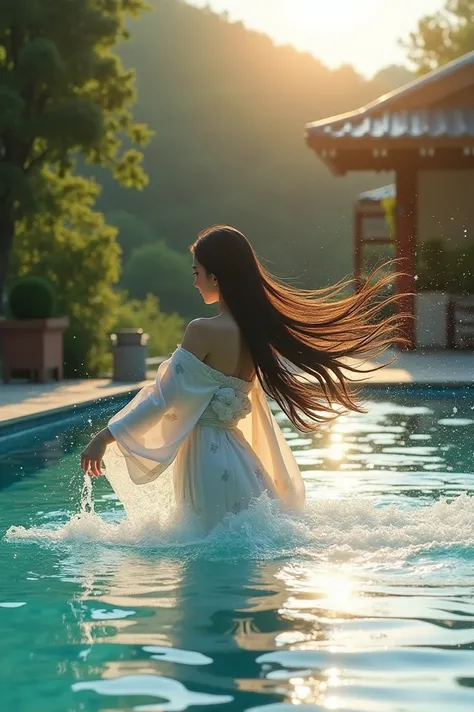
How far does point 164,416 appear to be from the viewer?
18.8ft

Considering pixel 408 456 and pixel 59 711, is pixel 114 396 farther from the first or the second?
pixel 59 711

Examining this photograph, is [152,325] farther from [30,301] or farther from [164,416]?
[164,416]

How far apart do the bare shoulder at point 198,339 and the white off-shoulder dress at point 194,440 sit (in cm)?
3

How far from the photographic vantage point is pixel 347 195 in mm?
69125

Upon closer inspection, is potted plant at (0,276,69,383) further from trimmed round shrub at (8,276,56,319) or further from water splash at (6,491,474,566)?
water splash at (6,491,474,566)

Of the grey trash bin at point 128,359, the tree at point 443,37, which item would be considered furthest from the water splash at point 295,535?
the tree at point 443,37

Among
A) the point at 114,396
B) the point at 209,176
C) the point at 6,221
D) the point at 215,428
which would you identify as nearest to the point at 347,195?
the point at 209,176

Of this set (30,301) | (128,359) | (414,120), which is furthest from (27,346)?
(414,120)

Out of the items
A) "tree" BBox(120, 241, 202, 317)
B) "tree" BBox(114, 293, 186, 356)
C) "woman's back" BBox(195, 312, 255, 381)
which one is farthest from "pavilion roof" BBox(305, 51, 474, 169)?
"tree" BBox(120, 241, 202, 317)

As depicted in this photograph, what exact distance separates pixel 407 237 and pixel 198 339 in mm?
15146

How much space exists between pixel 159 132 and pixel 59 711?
63.2 meters

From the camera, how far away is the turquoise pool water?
3.74m

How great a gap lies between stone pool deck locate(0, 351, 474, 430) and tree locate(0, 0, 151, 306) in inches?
150

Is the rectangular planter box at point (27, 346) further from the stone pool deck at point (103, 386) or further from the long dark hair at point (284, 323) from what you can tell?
the long dark hair at point (284, 323)
